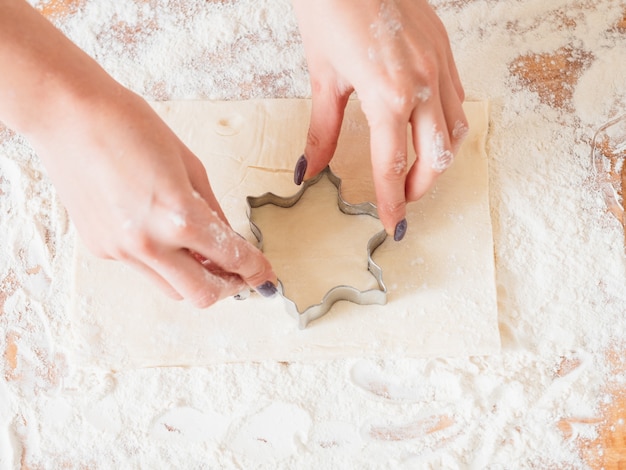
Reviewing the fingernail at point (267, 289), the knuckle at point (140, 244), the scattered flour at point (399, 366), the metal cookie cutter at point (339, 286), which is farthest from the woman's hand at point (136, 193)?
the scattered flour at point (399, 366)

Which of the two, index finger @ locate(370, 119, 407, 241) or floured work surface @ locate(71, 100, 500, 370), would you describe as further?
floured work surface @ locate(71, 100, 500, 370)

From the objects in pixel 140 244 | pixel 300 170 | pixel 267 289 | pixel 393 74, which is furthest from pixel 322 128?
pixel 140 244

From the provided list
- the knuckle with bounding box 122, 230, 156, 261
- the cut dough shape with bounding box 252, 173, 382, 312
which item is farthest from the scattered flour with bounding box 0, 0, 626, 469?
the knuckle with bounding box 122, 230, 156, 261

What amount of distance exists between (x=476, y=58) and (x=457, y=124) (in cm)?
40

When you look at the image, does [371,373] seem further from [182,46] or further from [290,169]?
[182,46]

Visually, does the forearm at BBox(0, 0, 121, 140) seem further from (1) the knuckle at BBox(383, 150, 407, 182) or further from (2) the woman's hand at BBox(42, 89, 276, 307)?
(1) the knuckle at BBox(383, 150, 407, 182)

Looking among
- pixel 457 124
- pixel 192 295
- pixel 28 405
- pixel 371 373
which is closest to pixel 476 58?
pixel 457 124

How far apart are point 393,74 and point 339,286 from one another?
0.40 m

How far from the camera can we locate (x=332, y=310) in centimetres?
120

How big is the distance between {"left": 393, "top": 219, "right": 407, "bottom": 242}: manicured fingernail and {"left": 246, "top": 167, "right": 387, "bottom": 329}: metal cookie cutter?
3cm

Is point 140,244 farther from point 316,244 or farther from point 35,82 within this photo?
point 316,244

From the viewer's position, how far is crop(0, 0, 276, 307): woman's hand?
2.91ft

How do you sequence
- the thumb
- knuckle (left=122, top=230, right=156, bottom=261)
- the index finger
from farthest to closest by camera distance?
the thumb < the index finger < knuckle (left=122, top=230, right=156, bottom=261)

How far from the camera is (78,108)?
91 cm
